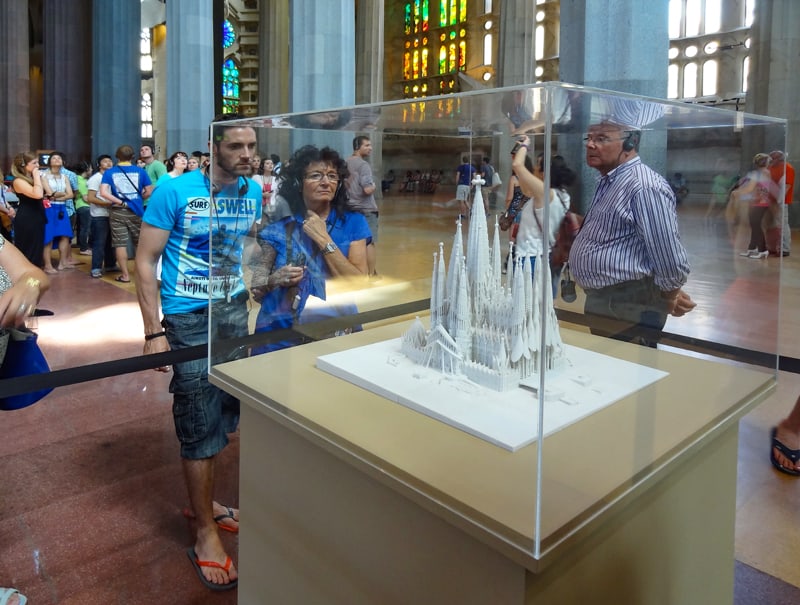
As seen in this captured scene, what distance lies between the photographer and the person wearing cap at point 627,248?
55.4 inches

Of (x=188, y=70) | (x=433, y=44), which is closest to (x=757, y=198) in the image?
(x=188, y=70)

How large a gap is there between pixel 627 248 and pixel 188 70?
9.24 meters

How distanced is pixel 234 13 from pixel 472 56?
43.7 ft

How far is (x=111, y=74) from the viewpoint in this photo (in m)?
15.9

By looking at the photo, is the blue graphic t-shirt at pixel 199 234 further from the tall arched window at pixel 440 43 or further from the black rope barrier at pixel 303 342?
the tall arched window at pixel 440 43

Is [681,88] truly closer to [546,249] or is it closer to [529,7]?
[529,7]

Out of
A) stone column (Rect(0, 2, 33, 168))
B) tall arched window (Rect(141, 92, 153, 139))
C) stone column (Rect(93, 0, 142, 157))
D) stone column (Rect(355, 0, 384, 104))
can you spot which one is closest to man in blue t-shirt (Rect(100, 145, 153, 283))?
stone column (Rect(93, 0, 142, 157))

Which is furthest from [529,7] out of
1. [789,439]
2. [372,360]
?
[372,360]

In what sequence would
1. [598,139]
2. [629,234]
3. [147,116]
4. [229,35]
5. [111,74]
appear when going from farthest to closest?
[147,116] < [229,35] < [111,74] < [629,234] < [598,139]

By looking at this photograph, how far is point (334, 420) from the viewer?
1.62 meters

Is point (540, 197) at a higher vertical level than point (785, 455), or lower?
higher

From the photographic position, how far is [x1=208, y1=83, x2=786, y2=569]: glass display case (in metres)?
1.26

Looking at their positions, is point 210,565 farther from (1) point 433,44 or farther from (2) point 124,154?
(1) point 433,44

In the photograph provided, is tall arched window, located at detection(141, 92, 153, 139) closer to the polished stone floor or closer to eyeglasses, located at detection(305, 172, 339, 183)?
the polished stone floor
